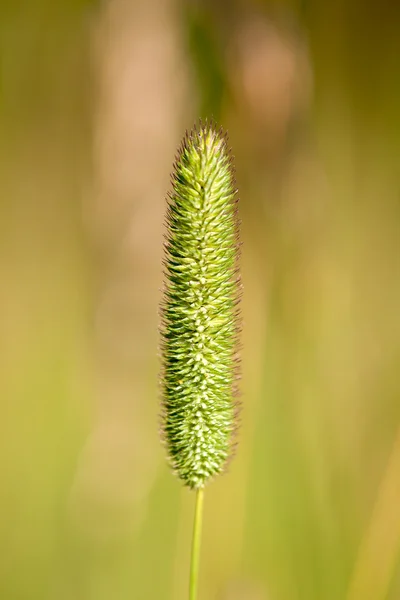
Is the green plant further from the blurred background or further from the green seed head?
the blurred background

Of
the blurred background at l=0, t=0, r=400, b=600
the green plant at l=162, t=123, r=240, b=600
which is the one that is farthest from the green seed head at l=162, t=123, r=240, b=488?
the blurred background at l=0, t=0, r=400, b=600
